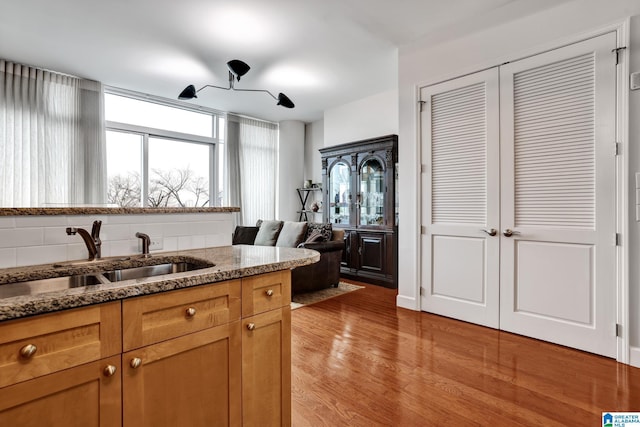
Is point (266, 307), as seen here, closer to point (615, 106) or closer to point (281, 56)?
point (615, 106)

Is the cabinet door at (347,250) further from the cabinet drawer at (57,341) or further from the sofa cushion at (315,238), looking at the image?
the cabinet drawer at (57,341)

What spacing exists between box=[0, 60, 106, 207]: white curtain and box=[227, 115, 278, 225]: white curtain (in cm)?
201

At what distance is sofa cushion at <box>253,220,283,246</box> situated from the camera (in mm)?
4961

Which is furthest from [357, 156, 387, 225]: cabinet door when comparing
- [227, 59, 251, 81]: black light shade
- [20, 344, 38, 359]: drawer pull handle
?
[20, 344, 38, 359]: drawer pull handle

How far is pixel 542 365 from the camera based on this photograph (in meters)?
2.24

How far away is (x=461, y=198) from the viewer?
3125mm

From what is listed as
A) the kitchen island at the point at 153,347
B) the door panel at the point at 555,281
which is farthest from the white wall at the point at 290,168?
the kitchen island at the point at 153,347

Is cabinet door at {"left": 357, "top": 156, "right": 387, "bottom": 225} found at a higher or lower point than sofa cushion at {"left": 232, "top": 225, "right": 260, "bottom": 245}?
higher

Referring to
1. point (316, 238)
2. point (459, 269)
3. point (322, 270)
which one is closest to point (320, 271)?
point (322, 270)

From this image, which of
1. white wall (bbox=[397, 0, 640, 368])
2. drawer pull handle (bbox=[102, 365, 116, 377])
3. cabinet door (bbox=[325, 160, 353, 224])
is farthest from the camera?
cabinet door (bbox=[325, 160, 353, 224])

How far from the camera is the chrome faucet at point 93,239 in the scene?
1321 millimetres

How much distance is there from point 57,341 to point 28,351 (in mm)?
59

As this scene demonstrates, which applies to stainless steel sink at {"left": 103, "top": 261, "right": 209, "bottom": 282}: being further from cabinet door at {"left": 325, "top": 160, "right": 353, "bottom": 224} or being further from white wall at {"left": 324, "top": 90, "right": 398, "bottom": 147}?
white wall at {"left": 324, "top": 90, "right": 398, "bottom": 147}

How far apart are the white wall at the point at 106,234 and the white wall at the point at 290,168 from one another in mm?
4397
